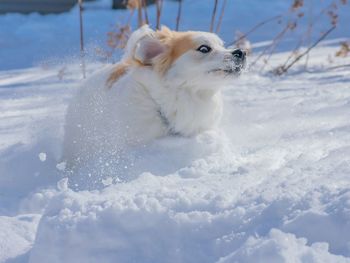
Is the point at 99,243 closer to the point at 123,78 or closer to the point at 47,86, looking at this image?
the point at 123,78

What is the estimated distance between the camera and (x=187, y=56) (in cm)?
409

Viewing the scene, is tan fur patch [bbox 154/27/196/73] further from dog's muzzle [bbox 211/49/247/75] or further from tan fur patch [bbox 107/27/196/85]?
dog's muzzle [bbox 211/49/247/75]

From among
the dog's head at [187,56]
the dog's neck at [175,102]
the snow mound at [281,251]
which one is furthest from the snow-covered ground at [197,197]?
the dog's head at [187,56]

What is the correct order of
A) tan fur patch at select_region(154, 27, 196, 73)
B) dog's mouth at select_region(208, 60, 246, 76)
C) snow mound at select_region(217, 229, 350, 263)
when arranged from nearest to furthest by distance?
snow mound at select_region(217, 229, 350, 263) → dog's mouth at select_region(208, 60, 246, 76) → tan fur patch at select_region(154, 27, 196, 73)

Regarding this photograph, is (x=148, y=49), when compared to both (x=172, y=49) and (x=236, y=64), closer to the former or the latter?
(x=172, y=49)

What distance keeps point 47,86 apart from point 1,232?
160 inches

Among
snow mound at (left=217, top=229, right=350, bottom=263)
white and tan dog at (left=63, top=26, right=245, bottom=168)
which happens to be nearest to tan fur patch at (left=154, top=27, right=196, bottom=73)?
white and tan dog at (left=63, top=26, right=245, bottom=168)

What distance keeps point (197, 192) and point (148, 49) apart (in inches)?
61.7

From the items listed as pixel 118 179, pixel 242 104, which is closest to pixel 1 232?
pixel 118 179

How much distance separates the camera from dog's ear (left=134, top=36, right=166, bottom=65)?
414 cm

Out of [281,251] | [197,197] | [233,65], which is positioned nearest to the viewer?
[281,251]

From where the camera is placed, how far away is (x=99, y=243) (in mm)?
2521

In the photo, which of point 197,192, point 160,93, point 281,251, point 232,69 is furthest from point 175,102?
point 281,251

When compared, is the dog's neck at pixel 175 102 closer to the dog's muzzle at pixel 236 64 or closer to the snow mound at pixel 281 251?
the dog's muzzle at pixel 236 64
